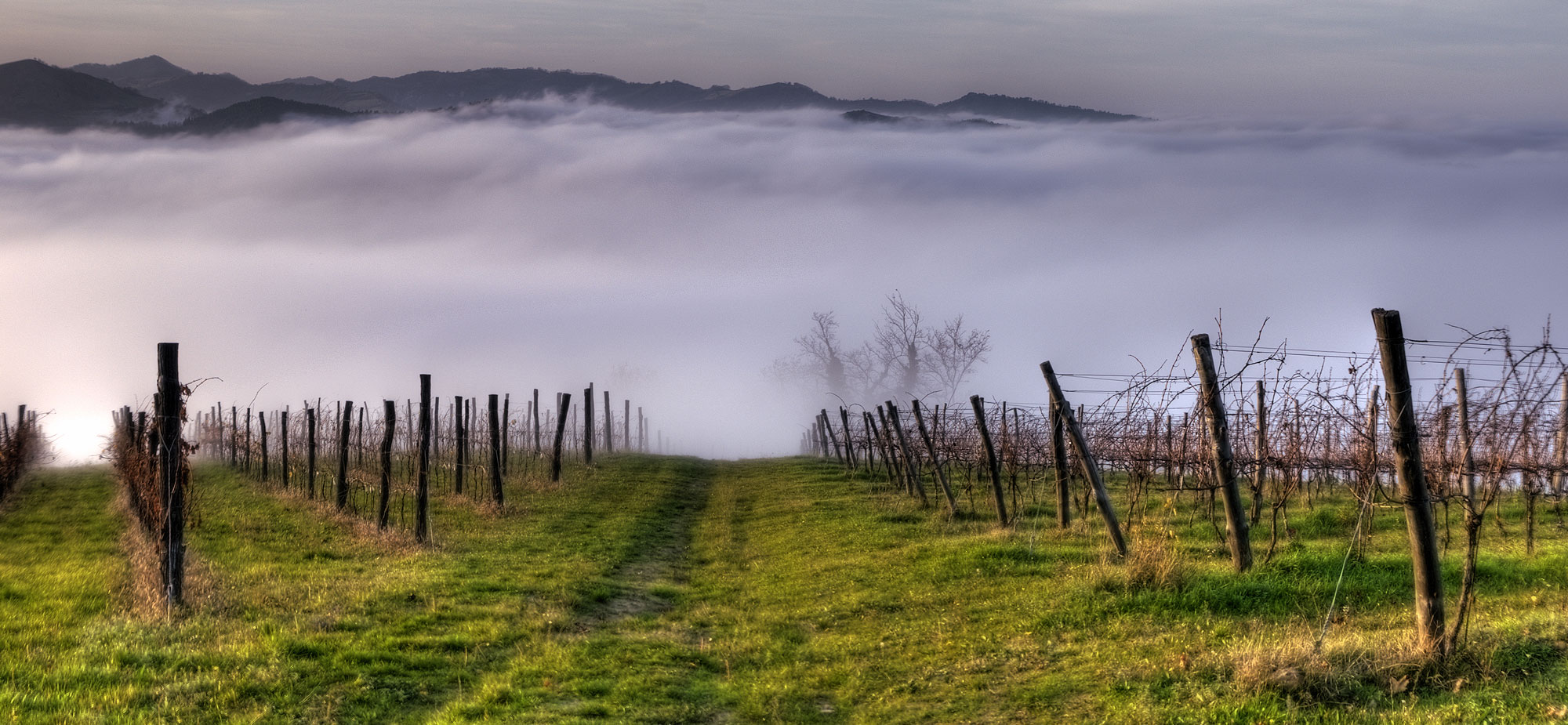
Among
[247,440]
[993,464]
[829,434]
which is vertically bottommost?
[829,434]

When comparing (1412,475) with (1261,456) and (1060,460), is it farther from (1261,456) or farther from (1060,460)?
(1060,460)

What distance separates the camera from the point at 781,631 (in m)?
10.1

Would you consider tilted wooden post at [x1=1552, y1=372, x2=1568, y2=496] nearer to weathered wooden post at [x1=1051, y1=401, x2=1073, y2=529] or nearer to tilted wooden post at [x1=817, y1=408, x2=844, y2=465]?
weathered wooden post at [x1=1051, y1=401, x2=1073, y2=529]

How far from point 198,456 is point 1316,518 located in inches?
2146

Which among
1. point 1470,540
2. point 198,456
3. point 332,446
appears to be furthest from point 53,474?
point 1470,540

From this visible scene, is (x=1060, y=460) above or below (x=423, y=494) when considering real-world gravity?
above

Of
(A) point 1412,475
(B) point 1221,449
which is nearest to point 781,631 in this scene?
(B) point 1221,449

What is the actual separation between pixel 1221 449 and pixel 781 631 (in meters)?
4.96

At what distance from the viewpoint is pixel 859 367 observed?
80.2 meters

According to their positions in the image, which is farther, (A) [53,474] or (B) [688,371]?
(B) [688,371]

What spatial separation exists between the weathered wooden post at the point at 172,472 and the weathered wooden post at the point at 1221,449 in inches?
435

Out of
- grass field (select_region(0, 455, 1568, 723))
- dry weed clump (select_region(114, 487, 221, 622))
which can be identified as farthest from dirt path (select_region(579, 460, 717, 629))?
dry weed clump (select_region(114, 487, 221, 622))

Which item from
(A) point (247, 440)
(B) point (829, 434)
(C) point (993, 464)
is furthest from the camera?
(B) point (829, 434)

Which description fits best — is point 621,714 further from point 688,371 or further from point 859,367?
point 688,371
